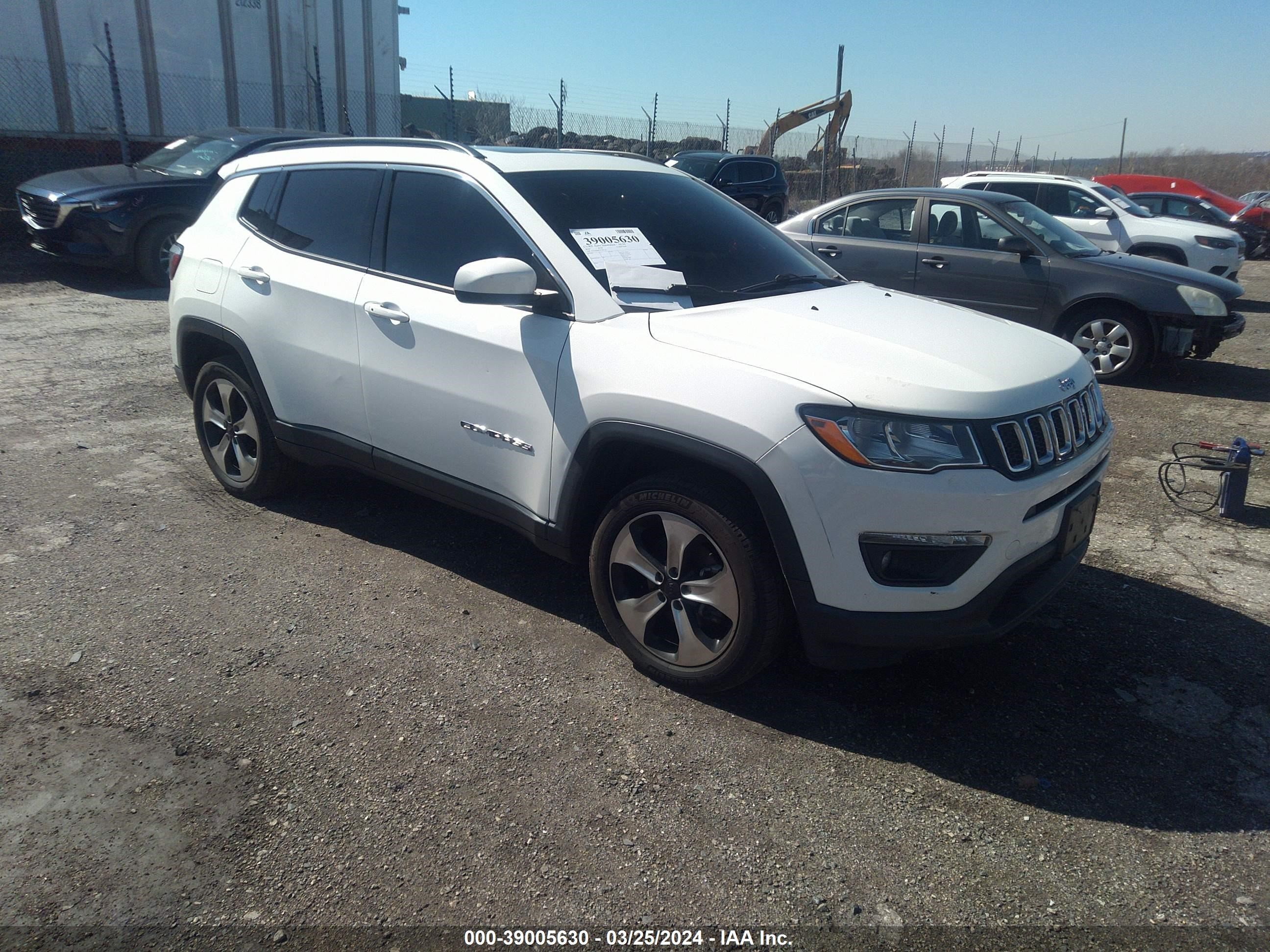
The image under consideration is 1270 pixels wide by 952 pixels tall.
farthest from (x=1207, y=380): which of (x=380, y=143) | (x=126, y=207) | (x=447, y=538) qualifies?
(x=126, y=207)

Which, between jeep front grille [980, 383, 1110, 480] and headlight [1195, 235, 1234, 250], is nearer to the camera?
jeep front grille [980, 383, 1110, 480]

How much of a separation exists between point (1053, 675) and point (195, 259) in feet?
14.6

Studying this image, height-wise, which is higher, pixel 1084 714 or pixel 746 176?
pixel 746 176

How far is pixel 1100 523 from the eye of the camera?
4.80m

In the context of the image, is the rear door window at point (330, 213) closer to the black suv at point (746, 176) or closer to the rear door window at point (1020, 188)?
the rear door window at point (1020, 188)

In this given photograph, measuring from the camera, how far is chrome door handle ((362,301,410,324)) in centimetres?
370

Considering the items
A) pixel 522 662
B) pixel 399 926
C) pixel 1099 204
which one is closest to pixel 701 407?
pixel 522 662

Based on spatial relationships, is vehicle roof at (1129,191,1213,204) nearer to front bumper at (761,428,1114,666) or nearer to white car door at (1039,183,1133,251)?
white car door at (1039,183,1133,251)

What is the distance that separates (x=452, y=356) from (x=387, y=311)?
422 mm

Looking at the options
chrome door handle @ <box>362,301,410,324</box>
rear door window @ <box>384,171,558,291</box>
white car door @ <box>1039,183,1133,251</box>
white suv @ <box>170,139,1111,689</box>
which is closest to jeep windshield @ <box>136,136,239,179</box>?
white suv @ <box>170,139,1111,689</box>

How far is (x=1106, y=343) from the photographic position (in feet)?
26.1

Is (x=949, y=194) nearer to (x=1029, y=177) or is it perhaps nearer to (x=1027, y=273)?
(x=1027, y=273)

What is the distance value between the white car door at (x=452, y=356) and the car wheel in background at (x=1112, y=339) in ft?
20.5

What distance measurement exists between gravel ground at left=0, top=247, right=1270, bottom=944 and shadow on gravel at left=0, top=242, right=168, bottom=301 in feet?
23.9
